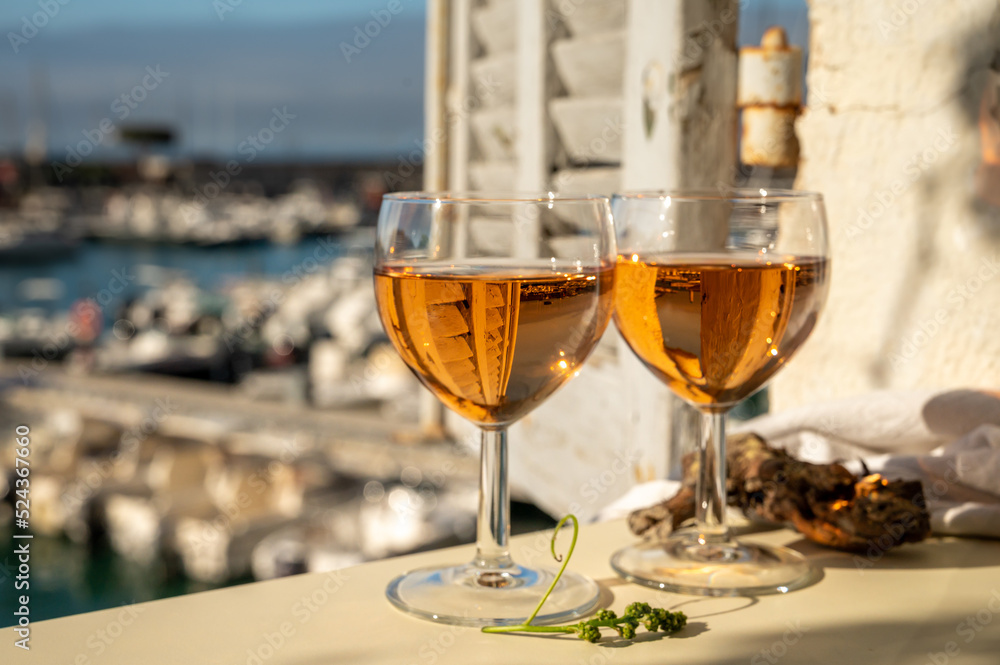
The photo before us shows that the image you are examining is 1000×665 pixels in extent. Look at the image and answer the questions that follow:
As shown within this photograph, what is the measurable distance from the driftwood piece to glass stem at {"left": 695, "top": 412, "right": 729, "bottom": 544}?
77 mm

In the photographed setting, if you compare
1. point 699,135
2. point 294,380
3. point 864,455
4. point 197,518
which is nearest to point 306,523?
point 197,518

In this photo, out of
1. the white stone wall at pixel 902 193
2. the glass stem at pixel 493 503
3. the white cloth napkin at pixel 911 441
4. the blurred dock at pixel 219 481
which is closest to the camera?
the glass stem at pixel 493 503

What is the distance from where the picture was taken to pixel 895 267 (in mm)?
1765

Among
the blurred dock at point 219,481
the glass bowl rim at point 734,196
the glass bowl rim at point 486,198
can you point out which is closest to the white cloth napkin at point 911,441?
the glass bowl rim at point 734,196

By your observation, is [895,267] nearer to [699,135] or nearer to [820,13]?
[820,13]

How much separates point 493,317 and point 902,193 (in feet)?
3.92

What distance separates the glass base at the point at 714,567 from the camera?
938 millimetres

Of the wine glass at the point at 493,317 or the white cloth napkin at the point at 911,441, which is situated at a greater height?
the wine glass at the point at 493,317

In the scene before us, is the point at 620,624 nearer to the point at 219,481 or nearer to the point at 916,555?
the point at 916,555

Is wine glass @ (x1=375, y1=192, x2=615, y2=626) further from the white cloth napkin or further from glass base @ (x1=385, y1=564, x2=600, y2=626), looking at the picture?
the white cloth napkin

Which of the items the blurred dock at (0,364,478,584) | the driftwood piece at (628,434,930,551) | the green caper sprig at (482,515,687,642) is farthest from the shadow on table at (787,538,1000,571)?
the blurred dock at (0,364,478,584)

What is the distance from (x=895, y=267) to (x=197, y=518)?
11397mm

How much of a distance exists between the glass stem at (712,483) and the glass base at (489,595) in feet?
0.55

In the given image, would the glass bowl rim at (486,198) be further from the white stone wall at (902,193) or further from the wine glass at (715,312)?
the white stone wall at (902,193)
